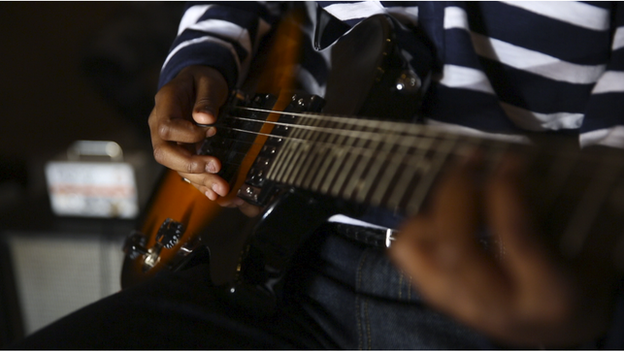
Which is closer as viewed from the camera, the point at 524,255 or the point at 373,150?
the point at 524,255

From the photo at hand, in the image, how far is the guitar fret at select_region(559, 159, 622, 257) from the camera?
244mm

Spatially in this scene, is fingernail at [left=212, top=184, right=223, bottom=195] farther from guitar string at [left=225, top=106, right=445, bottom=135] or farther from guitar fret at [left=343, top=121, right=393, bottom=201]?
guitar fret at [left=343, top=121, right=393, bottom=201]

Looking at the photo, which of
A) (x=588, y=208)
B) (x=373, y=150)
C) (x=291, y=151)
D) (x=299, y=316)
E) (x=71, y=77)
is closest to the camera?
(x=588, y=208)

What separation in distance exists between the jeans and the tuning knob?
6 cm

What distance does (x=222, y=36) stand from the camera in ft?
2.41

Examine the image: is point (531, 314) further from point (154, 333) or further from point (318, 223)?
point (154, 333)

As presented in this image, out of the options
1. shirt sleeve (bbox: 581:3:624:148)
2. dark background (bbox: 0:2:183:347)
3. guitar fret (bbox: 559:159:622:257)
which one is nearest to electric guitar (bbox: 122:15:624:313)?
guitar fret (bbox: 559:159:622:257)

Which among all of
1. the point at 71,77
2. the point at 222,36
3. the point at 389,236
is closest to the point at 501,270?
the point at 389,236

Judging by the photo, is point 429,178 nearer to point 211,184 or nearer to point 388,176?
point 388,176

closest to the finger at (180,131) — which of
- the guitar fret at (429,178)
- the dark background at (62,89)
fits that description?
the guitar fret at (429,178)

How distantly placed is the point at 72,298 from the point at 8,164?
647 millimetres

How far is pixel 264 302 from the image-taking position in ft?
1.77

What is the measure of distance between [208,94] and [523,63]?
0.44 meters

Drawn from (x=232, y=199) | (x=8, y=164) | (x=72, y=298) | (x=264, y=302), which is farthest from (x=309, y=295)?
(x=8, y=164)
